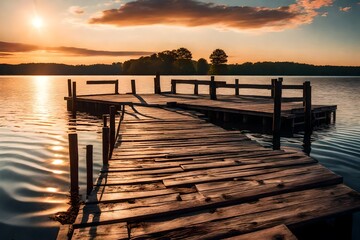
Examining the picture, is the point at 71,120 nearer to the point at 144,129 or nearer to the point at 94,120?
the point at 94,120

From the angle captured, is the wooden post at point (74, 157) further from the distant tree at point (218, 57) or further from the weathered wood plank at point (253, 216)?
the distant tree at point (218, 57)

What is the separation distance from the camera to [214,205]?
158 inches

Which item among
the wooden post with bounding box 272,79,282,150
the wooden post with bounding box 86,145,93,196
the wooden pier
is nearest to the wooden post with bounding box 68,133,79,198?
the wooden post with bounding box 86,145,93,196

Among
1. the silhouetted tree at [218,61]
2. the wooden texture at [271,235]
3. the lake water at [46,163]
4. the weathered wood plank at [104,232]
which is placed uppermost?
the silhouetted tree at [218,61]

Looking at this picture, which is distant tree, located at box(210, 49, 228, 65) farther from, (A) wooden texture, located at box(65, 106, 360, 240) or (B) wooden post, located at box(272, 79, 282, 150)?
(A) wooden texture, located at box(65, 106, 360, 240)

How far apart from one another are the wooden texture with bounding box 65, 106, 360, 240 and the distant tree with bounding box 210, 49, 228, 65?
115388 millimetres

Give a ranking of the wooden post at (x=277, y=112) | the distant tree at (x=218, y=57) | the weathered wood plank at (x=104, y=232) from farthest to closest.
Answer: the distant tree at (x=218, y=57) < the wooden post at (x=277, y=112) < the weathered wood plank at (x=104, y=232)

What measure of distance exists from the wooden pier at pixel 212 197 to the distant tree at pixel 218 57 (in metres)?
115

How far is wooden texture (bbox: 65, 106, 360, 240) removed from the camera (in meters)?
3.44

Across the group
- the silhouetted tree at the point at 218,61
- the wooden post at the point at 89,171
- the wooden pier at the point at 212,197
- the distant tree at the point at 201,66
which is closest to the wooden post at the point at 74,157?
the wooden post at the point at 89,171

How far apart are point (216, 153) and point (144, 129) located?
11.6 feet

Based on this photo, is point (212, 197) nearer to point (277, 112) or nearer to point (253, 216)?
point (253, 216)

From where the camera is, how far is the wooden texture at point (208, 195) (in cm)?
344

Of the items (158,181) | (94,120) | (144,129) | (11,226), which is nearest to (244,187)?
(158,181)
